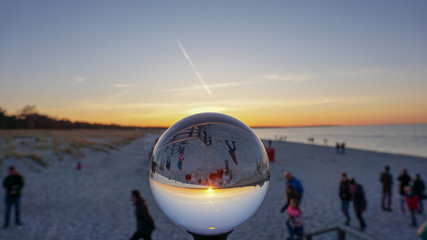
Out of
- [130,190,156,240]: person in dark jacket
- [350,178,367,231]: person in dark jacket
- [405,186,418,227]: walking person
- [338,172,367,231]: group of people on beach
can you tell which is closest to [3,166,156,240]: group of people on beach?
[130,190,156,240]: person in dark jacket

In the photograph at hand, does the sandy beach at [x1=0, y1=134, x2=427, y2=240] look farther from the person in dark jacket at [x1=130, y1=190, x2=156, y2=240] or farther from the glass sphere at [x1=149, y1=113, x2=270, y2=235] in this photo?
the glass sphere at [x1=149, y1=113, x2=270, y2=235]

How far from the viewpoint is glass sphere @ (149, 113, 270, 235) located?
792mm

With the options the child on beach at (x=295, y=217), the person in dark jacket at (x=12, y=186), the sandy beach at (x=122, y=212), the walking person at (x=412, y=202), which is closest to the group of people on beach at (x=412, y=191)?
the walking person at (x=412, y=202)

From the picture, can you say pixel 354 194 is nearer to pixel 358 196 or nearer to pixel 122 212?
pixel 358 196

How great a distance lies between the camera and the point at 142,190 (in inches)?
484

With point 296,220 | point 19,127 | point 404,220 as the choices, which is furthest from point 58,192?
point 19,127

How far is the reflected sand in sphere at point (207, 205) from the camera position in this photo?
808 millimetres

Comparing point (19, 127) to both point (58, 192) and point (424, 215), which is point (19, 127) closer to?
point (58, 192)

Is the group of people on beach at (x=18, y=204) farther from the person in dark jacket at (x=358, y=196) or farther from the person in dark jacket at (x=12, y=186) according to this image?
the person in dark jacket at (x=358, y=196)

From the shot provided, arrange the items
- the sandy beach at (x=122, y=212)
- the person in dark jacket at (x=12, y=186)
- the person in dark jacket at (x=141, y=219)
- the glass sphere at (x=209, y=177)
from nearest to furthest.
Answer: the glass sphere at (x=209, y=177), the person in dark jacket at (x=141, y=219), the person in dark jacket at (x=12, y=186), the sandy beach at (x=122, y=212)

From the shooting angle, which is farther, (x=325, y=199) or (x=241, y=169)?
(x=325, y=199)

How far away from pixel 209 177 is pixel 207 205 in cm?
11

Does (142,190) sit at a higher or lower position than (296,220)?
lower

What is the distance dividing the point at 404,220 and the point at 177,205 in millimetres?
10774
